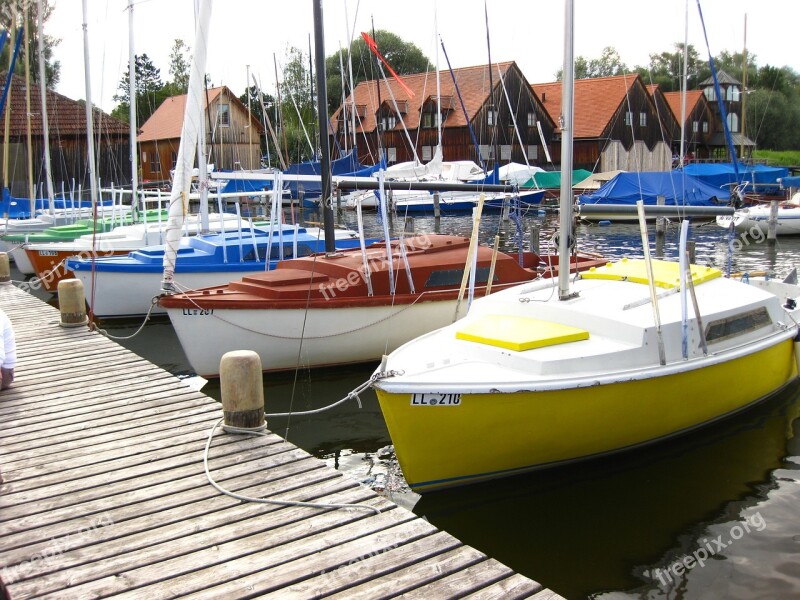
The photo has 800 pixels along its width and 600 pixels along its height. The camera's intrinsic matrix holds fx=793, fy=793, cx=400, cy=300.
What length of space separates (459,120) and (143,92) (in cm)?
3526

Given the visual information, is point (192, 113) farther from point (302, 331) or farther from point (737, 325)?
point (737, 325)

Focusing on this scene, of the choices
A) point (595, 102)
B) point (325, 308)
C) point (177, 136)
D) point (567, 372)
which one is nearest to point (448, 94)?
point (595, 102)

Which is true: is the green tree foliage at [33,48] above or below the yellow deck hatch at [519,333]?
above

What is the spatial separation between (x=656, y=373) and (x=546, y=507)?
6.03 feet

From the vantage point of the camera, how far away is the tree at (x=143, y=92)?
246 ft

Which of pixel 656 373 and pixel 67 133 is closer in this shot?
pixel 656 373

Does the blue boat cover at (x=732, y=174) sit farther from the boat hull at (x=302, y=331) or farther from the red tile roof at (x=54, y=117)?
the boat hull at (x=302, y=331)

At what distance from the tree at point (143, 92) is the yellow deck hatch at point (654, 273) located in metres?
61.9

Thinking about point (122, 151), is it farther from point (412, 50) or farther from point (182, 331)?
point (412, 50)

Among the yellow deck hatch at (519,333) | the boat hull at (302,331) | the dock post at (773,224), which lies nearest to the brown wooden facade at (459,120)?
the dock post at (773,224)

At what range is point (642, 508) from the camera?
8352 millimetres

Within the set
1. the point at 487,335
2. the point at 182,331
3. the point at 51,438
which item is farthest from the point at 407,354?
A: the point at 182,331

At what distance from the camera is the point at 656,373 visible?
8438 millimetres

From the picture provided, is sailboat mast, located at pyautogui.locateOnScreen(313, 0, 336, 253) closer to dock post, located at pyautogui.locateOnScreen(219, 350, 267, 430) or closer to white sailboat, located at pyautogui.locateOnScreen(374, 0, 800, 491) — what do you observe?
white sailboat, located at pyautogui.locateOnScreen(374, 0, 800, 491)
